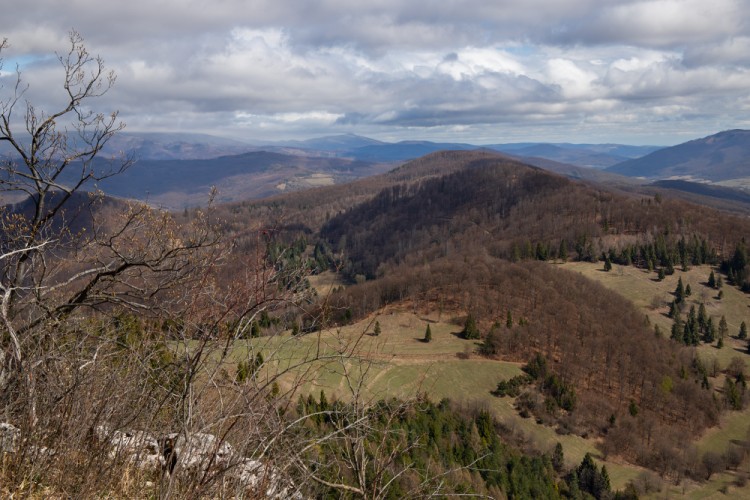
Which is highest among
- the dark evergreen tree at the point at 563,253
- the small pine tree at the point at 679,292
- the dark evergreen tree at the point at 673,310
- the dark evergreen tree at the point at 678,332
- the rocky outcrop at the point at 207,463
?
the rocky outcrop at the point at 207,463

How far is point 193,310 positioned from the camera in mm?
6883

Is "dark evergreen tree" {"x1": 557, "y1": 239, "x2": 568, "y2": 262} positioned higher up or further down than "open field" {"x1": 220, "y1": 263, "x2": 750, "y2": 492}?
higher up

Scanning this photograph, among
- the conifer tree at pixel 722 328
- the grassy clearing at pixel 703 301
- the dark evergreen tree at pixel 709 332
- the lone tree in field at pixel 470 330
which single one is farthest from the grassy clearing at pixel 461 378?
the conifer tree at pixel 722 328

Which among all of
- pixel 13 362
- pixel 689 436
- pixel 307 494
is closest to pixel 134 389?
pixel 13 362

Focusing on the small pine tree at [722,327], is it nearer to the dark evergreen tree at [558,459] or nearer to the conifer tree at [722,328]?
the conifer tree at [722,328]

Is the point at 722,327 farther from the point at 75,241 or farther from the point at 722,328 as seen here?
the point at 75,241

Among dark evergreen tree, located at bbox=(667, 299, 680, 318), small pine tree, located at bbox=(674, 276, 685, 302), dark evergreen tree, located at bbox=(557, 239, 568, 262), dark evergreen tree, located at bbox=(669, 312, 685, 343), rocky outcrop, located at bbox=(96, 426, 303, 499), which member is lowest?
dark evergreen tree, located at bbox=(669, 312, 685, 343)

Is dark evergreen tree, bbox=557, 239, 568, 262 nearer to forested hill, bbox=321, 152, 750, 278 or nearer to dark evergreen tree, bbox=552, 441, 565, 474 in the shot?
forested hill, bbox=321, 152, 750, 278

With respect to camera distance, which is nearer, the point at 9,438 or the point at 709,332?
the point at 9,438

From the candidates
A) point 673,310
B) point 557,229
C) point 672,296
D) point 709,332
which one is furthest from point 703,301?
point 557,229

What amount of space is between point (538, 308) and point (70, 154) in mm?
82599

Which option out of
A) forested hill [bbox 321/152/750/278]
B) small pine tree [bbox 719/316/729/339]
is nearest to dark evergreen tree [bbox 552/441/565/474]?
forested hill [bbox 321/152/750/278]

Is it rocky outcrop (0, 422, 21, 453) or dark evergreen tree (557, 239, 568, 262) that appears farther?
dark evergreen tree (557, 239, 568, 262)

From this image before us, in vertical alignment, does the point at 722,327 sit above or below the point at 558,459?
above
